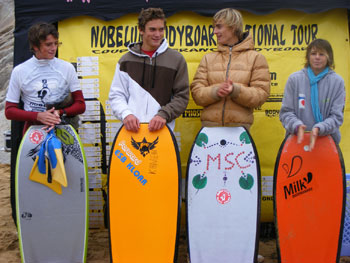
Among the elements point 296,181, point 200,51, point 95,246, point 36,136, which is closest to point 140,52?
point 200,51

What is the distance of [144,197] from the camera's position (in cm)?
275

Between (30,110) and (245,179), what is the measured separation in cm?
166

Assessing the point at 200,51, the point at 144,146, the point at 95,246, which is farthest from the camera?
the point at 200,51

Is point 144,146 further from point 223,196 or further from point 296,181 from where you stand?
point 296,181

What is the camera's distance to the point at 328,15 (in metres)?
3.41

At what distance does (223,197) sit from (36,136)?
1.41m

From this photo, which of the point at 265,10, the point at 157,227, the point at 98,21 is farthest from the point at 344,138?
the point at 98,21

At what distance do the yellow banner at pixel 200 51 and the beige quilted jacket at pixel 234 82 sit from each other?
63cm

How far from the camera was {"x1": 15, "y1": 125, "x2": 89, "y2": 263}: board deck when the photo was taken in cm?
287

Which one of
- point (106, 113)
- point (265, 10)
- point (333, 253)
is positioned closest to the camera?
point (333, 253)

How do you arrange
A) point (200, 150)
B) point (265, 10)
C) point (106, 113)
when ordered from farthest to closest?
point (106, 113)
point (265, 10)
point (200, 150)

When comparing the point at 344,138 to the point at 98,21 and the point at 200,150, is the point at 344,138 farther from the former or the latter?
the point at 98,21

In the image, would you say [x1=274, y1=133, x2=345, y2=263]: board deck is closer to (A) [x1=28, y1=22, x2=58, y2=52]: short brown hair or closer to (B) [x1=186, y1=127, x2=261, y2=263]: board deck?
(B) [x1=186, y1=127, x2=261, y2=263]: board deck

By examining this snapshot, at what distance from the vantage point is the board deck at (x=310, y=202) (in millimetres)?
2666
